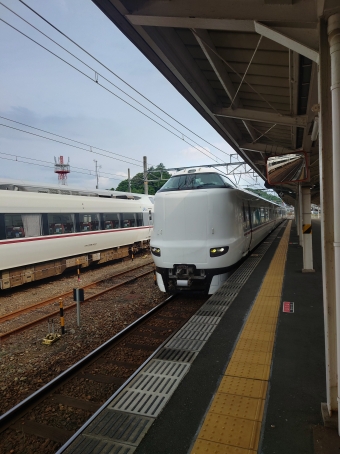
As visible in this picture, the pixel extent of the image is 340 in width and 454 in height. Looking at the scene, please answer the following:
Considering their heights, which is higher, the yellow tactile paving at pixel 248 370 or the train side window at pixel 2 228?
the train side window at pixel 2 228

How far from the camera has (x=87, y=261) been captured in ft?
39.6

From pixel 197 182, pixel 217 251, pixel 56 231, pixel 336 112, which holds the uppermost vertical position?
pixel 197 182

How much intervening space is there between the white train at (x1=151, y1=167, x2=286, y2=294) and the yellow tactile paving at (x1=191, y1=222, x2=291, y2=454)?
6.20 feet

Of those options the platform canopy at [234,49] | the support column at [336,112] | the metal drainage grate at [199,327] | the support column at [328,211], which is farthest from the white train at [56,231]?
the support column at [336,112]

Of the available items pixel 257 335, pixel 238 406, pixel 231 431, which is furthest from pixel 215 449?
pixel 257 335

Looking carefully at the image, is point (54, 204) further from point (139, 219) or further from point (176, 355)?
point (176, 355)

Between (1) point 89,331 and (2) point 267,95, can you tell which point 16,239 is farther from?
(2) point 267,95

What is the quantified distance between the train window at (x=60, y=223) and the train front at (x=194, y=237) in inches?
184

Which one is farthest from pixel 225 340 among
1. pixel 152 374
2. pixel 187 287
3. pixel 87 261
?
pixel 87 261

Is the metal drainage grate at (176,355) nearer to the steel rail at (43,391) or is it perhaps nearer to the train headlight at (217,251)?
the steel rail at (43,391)

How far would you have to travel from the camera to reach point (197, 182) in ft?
22.7

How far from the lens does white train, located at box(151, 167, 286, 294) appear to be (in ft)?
20.9

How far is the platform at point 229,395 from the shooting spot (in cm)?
221

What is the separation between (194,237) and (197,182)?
4.22ft
